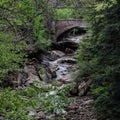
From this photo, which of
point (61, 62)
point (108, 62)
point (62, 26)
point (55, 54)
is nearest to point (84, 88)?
point (108, 62)

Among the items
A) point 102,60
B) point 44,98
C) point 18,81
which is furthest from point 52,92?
point 18,81

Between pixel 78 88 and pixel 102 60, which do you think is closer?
pixel 102 60

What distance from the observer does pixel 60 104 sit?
5.12 metres

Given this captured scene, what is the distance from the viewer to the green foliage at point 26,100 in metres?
4.64

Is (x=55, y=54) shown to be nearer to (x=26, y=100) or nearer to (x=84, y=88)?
(x=84, y=88)

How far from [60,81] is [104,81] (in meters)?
6.71

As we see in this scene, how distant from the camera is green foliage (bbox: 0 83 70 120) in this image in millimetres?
4645

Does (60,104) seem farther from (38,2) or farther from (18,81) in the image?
(18,81)

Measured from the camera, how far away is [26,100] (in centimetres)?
485

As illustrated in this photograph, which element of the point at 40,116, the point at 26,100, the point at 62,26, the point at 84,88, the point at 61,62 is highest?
the point at 62,26

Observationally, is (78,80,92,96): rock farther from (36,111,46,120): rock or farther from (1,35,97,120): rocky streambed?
(36,111,46,120): rock

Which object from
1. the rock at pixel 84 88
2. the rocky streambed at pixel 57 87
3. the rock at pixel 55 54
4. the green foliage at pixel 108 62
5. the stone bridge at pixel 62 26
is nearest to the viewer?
the rocky streambed at pixel 57 87

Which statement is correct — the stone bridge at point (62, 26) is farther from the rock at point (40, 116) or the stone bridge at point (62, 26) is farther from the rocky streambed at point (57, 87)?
the rock at point (40, 116)

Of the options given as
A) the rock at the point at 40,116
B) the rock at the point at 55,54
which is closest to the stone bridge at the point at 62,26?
the rock at the point at 55,54
